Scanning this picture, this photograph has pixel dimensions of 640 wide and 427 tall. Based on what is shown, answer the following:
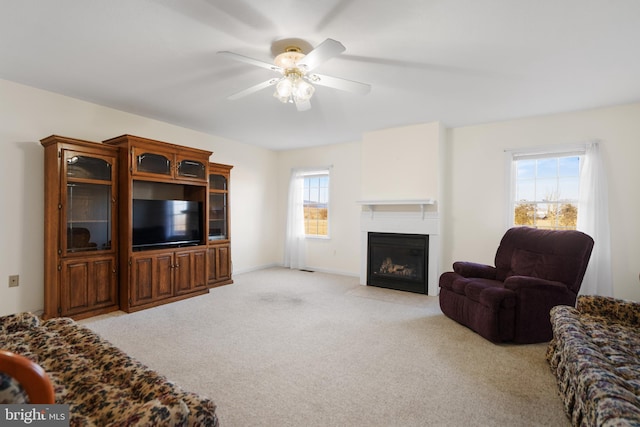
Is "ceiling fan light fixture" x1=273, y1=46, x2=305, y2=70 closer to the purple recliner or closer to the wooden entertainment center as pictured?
the wooden entertainment center

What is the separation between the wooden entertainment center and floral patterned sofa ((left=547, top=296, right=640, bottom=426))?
4166 mm

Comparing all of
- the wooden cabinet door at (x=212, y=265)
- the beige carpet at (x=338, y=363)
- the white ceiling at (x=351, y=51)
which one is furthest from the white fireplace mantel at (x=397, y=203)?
the wooden cabinet door at (x=212, y=265)

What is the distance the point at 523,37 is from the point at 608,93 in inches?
77.9

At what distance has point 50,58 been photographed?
269cm

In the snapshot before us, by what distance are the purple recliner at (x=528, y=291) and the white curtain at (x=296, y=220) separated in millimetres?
3464

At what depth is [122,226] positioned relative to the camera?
3736mm

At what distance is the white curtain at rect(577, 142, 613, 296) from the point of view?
3703mm

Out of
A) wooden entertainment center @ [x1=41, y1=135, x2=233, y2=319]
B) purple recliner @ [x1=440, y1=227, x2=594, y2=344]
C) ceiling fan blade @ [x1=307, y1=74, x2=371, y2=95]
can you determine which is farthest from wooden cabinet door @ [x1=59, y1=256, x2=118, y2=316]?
purple recliner @ [x1=440, y1=227, x2=594, y2=344]

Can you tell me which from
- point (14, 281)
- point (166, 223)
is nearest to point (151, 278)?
point (166, 223)

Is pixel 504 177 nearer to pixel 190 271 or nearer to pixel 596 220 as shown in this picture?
pixel 596 220

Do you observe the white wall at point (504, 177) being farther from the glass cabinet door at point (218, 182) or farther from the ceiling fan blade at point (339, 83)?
the glass cabinet door at point (218, 182)

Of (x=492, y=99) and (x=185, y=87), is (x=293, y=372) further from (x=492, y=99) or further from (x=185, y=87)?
(x=492, y=99)

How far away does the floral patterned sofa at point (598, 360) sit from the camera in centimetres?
131

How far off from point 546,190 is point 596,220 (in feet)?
2.26
